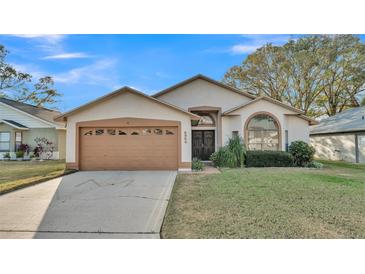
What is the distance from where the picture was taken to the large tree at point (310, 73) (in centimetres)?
2044

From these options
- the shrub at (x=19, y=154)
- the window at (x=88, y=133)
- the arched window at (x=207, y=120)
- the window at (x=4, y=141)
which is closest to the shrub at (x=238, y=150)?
the arched window at (x=207, y=120)

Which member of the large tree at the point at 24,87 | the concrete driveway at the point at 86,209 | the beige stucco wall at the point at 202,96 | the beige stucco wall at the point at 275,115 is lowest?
the concrete driveway at the point at 86,209

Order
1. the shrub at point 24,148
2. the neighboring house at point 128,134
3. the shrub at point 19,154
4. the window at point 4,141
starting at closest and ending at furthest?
the neighboring house at point 128,134 → the shrub at point 19,154 → the shrub at point 24,148 → the window at point 4,141

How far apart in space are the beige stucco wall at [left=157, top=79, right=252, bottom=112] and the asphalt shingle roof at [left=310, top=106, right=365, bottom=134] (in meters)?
7.38

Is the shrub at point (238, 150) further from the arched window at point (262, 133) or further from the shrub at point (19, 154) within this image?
the shrub at point (19, 154)

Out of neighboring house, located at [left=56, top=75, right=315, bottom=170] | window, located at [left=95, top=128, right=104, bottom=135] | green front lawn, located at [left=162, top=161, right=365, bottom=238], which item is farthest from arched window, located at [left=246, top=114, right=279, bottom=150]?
window, located at [left=95, top=128, right=104, bottom=135]

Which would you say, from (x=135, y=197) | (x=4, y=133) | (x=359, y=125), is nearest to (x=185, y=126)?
(x=135, y=197)

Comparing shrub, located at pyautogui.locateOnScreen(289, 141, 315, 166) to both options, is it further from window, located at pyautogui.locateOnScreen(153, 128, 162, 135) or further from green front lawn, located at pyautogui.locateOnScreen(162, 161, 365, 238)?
window, located at pyautogui.locateOnScreen(153, 128, 162, 135)

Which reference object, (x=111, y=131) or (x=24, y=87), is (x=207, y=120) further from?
(x=24, y=87)

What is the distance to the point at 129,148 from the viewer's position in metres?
11.0

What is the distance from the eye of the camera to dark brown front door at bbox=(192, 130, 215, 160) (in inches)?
576
